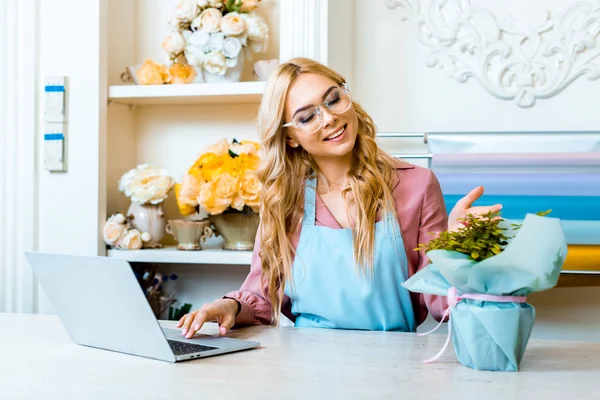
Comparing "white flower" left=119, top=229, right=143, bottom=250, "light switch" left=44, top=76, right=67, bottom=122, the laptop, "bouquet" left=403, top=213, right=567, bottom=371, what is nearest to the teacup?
"white flower" left=119, top=229, right=143, bottom=250

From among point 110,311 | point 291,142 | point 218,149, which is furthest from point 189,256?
point 110,311

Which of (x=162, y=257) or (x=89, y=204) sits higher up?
(x=89, y=204)

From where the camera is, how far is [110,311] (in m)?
1.50

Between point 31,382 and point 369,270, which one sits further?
point 369,270

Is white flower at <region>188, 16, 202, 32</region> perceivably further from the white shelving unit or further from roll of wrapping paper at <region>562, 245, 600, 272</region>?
roll of wrapping paper at <region>562, 245, 600, 272</region>

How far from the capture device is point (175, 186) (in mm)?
2916

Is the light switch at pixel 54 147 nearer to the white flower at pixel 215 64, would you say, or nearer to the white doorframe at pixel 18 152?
the white doorframe at pixel 18 152

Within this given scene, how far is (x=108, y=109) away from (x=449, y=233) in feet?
6.85

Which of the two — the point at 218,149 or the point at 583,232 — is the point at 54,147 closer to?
the point at 218,149

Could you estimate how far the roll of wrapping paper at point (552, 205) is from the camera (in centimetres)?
248

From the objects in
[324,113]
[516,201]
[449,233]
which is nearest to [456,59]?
[516,201]

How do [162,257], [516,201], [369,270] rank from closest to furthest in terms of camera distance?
[369,270] < [516,201] < [162,257]

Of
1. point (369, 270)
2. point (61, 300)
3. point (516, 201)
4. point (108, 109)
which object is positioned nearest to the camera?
point (61, 300)

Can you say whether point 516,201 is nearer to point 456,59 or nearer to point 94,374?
point 456,59
